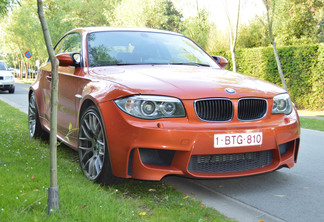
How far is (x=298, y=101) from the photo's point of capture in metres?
15.7

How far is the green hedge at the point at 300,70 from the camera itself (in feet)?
47.6

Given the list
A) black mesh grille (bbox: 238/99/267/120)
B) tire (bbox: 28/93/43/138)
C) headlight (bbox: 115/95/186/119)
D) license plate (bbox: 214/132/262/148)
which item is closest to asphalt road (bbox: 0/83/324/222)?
license plate (bbox: 214/132/262/148)

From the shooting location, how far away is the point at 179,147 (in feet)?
10.9

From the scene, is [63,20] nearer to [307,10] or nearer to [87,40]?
[307,10]

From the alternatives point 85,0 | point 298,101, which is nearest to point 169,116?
point 298,101

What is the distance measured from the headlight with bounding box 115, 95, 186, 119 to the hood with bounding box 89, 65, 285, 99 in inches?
2.2

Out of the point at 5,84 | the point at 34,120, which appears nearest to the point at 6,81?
the point at 5,84

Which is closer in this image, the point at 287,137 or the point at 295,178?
the point at 287,137

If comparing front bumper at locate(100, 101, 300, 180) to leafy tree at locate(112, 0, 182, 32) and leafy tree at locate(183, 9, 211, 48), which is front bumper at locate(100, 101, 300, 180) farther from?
leafy tree at locate(112, 0, 182, 32)

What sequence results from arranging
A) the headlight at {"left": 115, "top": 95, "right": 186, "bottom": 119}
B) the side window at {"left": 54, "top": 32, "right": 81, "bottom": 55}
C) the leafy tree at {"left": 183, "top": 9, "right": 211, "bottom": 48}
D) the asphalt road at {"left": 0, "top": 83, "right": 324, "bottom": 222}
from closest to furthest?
the asphalt road at {"left": 0, "top": 83, "right": 324, "bottom": 222} → the headlight at {"left": 115, "top": 95, "right": 186, "bottom": 119} → the side window at {"left": 54, "top": 32, "right": 81, "bottom": 55} → the leafy tree at {"left": 183, "top": 9, "right": 211, "bottom": 48}

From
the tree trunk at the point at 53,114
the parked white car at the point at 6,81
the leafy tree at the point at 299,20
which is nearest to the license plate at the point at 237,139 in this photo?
the tree trunk at the point at 53,114

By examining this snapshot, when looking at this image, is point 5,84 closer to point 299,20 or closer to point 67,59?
point 299,20

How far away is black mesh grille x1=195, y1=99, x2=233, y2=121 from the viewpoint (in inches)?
138

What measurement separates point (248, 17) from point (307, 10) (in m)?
3.41
